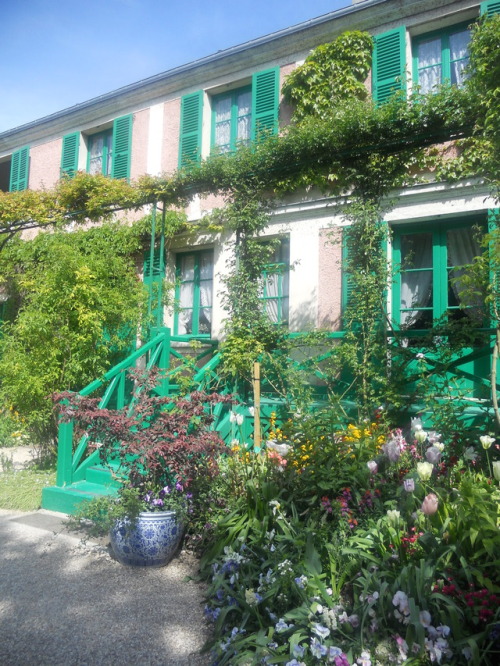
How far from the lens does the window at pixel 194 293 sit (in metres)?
7.71

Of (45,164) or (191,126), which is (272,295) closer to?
(191,126)

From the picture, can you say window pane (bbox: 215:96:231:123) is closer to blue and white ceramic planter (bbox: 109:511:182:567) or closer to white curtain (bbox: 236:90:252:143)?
white curtain (bbox: 236:90:252:143)

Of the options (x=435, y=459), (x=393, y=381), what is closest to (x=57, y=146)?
(x=393, y=381)

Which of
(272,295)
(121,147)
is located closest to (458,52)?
(272,295)

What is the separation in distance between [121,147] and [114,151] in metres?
0.16

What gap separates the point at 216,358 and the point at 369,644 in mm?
4024

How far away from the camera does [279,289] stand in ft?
23.0

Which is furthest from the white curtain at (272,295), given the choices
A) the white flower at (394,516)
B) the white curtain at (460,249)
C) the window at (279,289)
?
the white flower at (394,516)

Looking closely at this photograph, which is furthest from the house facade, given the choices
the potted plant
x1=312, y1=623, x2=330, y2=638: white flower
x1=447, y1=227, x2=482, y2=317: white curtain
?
x1=312, y1=623, x2=330, y2=638: white flower

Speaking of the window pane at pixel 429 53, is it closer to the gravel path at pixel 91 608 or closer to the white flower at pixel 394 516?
the white flower at pixel 394 516

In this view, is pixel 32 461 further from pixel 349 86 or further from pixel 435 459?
pixel 349 86

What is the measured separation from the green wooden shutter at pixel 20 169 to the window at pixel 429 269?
24.4 ft

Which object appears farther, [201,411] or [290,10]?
[290,10]

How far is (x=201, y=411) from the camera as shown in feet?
12.2
